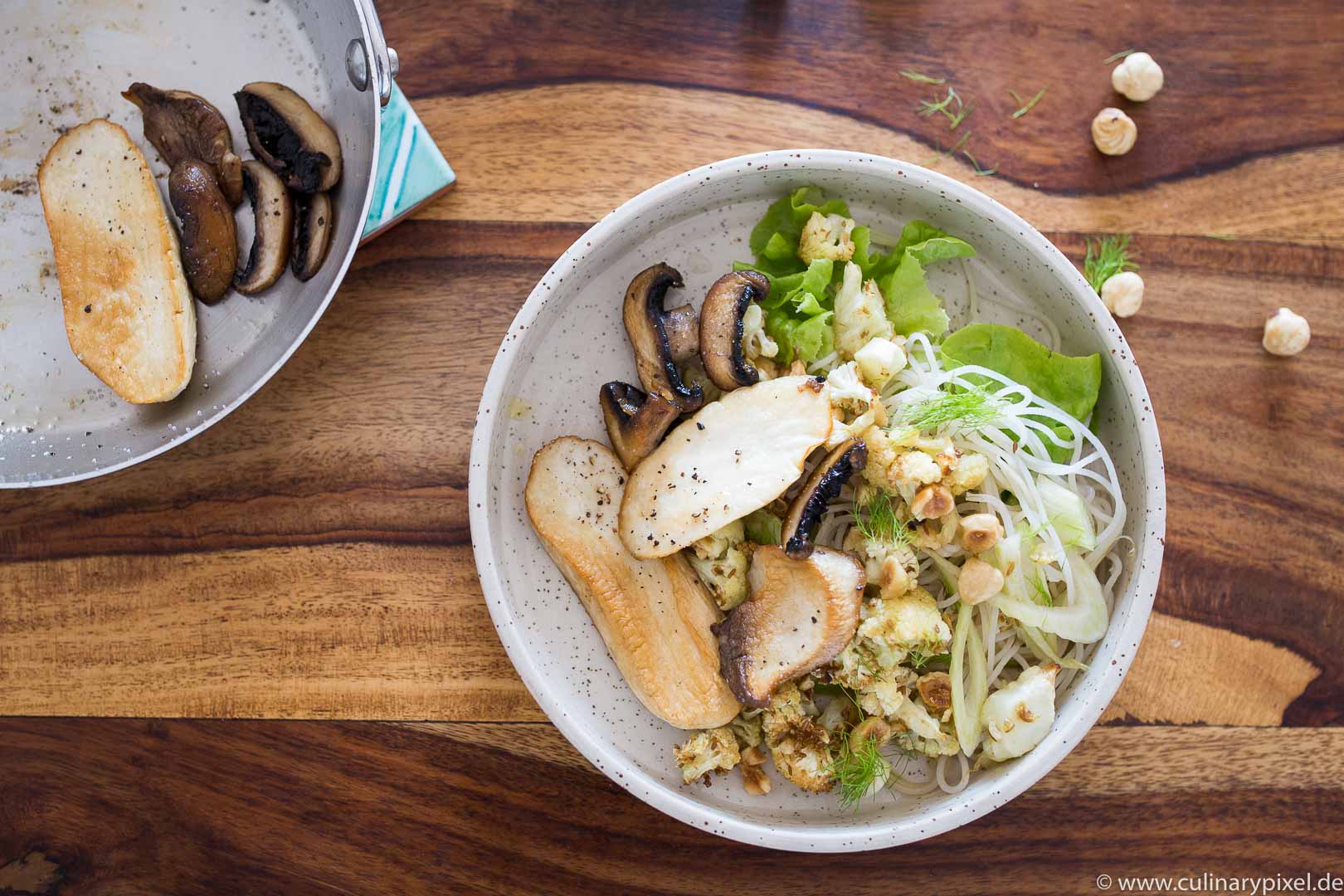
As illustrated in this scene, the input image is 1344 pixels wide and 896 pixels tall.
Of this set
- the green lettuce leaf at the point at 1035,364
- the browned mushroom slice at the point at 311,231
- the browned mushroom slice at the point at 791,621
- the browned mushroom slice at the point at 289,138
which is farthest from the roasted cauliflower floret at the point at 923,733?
the browned mushroom slice at the point at 289,138

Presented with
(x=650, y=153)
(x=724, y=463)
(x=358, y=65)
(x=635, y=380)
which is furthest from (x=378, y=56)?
(x=724, y=463)

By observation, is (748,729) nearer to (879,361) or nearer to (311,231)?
(879,361)

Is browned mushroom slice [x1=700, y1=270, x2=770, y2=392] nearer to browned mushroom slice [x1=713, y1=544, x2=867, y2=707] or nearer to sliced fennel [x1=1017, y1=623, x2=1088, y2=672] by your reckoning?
browned mushroom slice [x1=713, y1=544, x2=867, y2=707]

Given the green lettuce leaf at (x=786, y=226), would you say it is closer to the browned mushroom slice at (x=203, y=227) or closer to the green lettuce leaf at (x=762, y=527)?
the green lettuce leaf at (x=762, y=527)

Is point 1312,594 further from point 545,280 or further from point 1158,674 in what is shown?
point 545,280

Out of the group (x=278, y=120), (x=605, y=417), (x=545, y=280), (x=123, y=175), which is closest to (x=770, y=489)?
(x=605, y=417)
